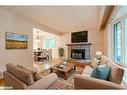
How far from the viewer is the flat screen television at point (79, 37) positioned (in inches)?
323

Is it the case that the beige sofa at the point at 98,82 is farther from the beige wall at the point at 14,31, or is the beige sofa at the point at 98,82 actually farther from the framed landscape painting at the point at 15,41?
the framed landscape painting at the point at 15,41

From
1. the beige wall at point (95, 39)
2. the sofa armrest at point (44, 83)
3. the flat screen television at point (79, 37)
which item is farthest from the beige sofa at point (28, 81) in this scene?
the flat screen television at point (79, 37)

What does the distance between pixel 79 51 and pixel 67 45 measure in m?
1.21

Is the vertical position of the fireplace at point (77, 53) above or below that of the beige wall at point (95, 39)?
below

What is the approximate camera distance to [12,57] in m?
4.66

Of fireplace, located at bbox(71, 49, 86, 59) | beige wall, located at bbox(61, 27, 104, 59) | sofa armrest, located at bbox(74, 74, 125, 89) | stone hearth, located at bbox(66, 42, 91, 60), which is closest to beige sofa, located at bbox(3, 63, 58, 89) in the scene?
sofa armrest, located at bbox(74, 74, 125, 89)

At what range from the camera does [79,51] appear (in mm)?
8391

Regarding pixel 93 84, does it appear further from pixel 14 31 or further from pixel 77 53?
pixel 77 53

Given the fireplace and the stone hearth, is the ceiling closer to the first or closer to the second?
the stone hearth

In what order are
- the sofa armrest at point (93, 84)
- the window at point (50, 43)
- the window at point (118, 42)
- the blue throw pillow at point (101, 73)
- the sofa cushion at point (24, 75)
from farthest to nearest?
the window at point (50, 43)
the window at point (118, 42)
the blue throw pillow at point (101, 73)
the sofa cushion at point (24, 75)
the sofa armrest at point (93, 84)

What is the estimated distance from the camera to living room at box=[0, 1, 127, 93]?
6.49 ft

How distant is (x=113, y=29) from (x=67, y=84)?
3525 mm
